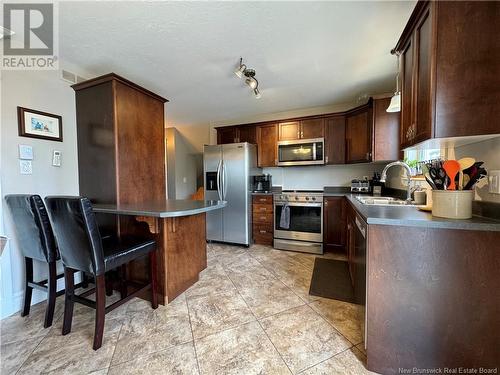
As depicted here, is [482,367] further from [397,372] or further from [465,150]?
[465,150]

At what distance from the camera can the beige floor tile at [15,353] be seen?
1234 millimetres

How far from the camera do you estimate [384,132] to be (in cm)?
259

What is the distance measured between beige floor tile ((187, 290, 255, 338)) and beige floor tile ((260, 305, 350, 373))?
231mm

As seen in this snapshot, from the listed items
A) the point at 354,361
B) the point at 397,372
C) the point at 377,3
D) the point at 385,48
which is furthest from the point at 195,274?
the point at 385,48

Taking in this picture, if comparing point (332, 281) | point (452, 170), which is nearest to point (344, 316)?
point (332, 281)

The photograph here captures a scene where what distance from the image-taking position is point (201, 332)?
1.52m

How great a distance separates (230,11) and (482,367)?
273 cm

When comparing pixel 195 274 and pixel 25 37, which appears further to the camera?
pixel 195 274

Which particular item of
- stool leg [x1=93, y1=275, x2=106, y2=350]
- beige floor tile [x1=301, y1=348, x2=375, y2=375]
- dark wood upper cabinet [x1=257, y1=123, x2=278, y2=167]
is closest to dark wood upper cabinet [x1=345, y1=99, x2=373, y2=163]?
dark wood upper cabinet [x1=257, y1=123, x2=278, y2=167]

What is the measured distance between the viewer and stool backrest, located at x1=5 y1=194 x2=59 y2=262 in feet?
5.08

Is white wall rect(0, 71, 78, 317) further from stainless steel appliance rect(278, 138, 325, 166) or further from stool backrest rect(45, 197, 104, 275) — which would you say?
stainless steel appliance rect(278, 138, 325, 166)

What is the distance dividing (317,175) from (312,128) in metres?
0.86

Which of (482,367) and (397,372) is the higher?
(482,367)

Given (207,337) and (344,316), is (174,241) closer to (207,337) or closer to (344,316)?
(207,337)
